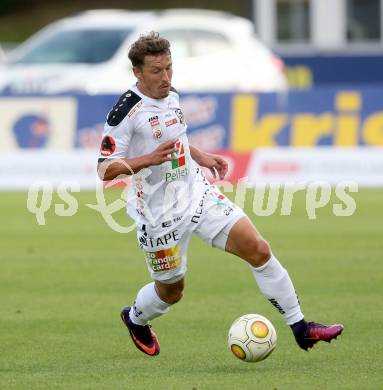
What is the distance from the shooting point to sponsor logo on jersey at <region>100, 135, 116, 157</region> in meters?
8.04

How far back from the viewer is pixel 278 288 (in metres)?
8.12

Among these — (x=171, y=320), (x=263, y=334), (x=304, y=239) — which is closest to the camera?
(x=263, y=334)

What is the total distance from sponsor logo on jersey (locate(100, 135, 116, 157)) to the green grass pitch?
1381 millimetres

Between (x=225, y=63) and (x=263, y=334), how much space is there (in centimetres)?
1598

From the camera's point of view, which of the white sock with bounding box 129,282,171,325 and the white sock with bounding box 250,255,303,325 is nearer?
the white sock with bounding box 250,255,303,325

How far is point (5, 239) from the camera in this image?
48.8ft

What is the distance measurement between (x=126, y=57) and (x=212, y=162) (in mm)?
13623

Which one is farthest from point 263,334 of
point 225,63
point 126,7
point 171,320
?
point 126,7

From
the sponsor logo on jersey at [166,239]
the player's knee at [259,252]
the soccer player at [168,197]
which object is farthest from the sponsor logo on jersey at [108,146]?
the player's knee at [259,252]

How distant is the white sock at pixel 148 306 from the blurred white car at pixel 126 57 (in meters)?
12.8

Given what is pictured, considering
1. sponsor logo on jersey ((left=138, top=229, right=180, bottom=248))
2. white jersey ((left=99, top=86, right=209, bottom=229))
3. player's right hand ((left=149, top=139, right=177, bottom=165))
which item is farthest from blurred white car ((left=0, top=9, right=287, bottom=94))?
player's right hand ((left=149, top=139, right=177, bottom=165))

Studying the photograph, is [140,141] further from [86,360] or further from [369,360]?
[369,360]

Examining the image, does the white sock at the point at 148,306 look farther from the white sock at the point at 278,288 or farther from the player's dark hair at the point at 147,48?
the player's dark hair at the point at 147,48

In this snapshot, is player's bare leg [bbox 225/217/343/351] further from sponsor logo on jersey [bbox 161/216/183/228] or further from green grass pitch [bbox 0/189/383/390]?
sponsor logo on jersey [bbox 161/216/183/228]
